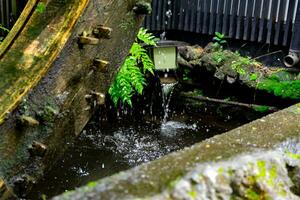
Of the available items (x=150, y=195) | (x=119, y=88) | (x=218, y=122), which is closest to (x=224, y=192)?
(x=150, y=195)

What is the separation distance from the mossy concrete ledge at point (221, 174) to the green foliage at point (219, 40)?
646cm

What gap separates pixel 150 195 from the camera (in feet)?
5.21

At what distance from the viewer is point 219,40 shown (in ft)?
28.8

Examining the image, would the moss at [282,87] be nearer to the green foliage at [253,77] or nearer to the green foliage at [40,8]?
the green foliage at [253,77]

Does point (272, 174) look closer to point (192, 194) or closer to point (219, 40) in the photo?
point (192, 194)

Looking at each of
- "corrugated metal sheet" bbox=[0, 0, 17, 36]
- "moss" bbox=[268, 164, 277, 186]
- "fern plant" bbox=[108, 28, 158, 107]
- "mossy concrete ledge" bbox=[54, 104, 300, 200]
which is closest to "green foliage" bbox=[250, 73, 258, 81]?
"fern plant" bbox=[108, 28, 158, 107]

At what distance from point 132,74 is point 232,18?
2504mm

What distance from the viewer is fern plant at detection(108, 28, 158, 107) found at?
23.5ft

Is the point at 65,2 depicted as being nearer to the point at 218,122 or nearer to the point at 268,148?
the point at 268,148

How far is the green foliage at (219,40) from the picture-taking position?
28.3 feet

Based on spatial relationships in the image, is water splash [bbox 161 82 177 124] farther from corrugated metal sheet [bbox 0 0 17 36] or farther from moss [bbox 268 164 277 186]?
moss [bbox 268 164 277 186]

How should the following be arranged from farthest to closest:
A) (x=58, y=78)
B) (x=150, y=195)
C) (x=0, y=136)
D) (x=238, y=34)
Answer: (x=238, y=34), (x=58, y=78), (x=0, y=136), (x=150, y=195)

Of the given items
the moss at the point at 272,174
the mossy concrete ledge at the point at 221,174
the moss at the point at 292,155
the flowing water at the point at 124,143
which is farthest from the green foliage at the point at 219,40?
the moss at the point at 272,174

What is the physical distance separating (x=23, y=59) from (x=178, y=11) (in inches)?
233
